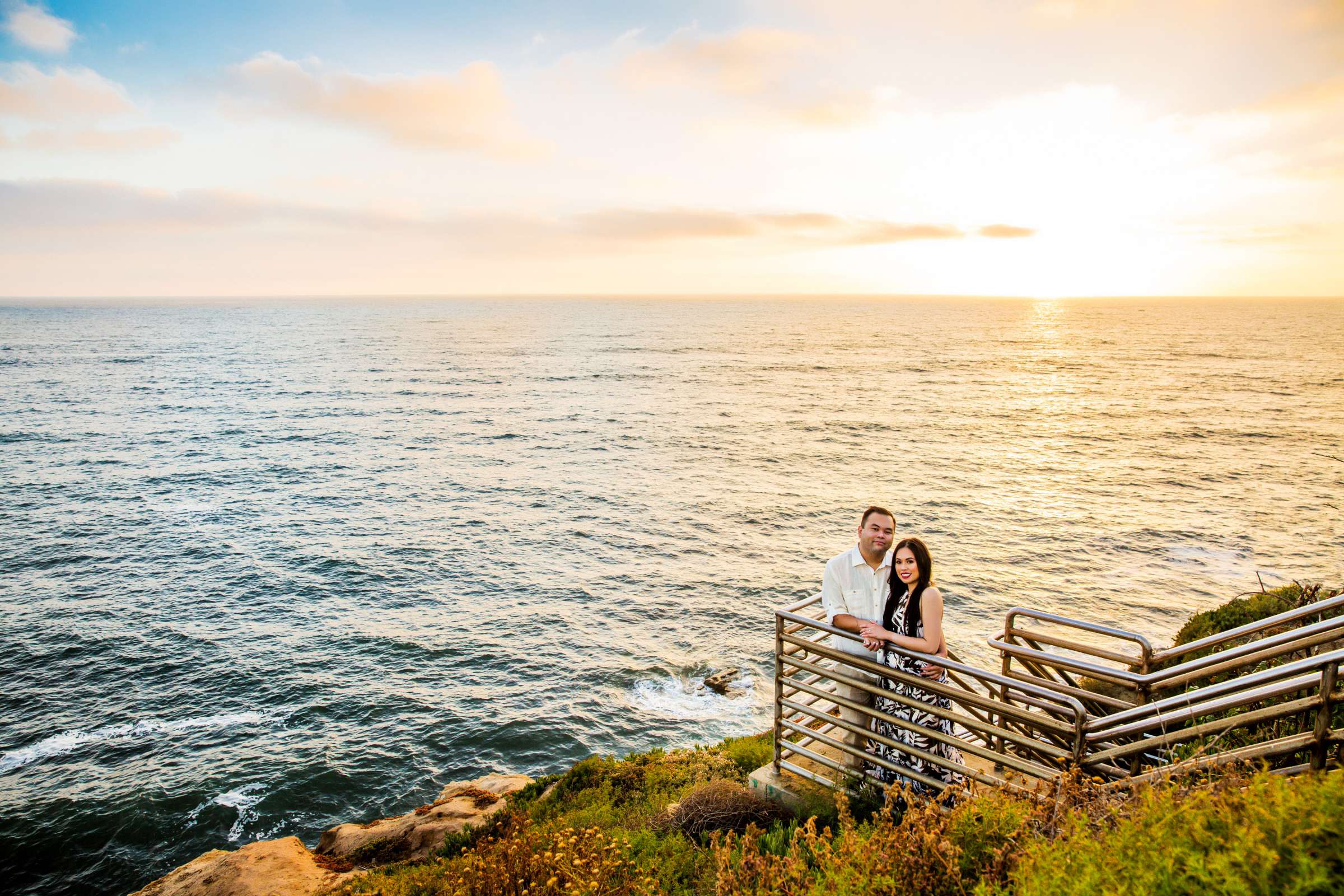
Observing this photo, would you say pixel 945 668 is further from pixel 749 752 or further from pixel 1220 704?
pixel 749 752

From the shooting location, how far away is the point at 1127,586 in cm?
2659

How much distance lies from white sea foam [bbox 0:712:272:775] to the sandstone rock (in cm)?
758

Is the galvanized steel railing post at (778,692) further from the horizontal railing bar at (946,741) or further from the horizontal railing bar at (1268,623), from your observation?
the horizontal railing bar at (1268,623)

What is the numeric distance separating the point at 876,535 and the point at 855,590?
0.60 metres

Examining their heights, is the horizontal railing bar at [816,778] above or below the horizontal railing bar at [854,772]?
below

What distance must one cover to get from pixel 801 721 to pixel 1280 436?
57.3 m

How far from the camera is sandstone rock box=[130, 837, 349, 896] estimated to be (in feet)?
38.4

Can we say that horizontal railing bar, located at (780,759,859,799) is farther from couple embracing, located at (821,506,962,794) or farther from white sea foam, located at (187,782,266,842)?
white sea foam, located at (187,782,266,842)

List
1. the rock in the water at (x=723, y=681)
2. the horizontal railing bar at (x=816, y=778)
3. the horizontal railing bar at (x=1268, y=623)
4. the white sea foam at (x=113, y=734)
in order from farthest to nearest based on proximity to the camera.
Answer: the rock in the water at (x=723, y=681) → the white sea foam at (x=113, y=734) → the horizontal railing bar at (x=816, y=778) → the horizontal railing bar at (x=1268, y=623)

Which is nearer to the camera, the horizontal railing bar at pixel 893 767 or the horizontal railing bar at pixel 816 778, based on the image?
the horizontal railing bar at pixel 893 767

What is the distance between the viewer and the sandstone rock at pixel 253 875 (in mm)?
11719

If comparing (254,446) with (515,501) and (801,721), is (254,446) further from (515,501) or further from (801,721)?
(801,721)

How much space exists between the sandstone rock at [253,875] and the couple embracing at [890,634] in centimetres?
970

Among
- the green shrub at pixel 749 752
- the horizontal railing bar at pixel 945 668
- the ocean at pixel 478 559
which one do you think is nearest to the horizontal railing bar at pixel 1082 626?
the horizontal railing bar at pixel 945 668
